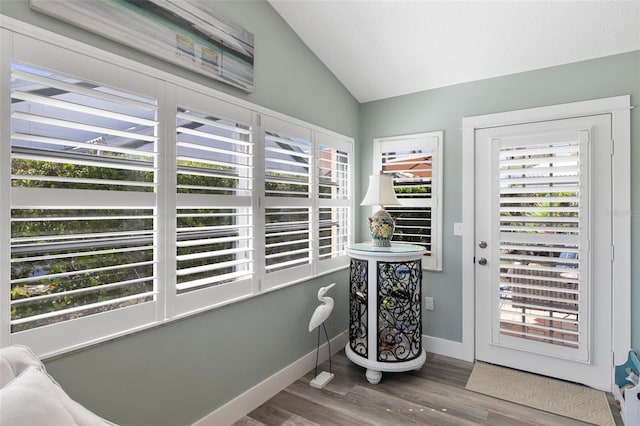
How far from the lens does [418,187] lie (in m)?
3.22

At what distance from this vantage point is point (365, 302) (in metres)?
2.70

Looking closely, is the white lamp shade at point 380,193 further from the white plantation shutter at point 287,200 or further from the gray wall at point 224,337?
the gray wall at point 224,337

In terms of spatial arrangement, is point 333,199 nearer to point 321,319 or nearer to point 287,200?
point 287,200

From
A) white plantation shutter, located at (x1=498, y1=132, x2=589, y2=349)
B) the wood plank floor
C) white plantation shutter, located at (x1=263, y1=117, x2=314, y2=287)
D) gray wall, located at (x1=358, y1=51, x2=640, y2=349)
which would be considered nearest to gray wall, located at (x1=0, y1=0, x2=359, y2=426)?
white plantation shutter, located at (x1=263, y1=117, x2=314, y2=287)

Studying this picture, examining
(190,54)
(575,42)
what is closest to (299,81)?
(190,54)

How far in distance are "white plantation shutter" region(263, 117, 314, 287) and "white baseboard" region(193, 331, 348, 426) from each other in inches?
26.0

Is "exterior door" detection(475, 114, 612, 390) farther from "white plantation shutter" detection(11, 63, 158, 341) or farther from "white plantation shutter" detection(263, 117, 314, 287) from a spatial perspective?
"white plantation shutter" detection(11, 63, 158, 341)

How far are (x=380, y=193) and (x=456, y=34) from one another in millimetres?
1235

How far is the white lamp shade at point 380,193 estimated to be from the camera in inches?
110

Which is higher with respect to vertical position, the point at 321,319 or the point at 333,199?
the point at 333,199

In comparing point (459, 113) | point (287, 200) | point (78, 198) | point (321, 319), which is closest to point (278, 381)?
point (321, 319)

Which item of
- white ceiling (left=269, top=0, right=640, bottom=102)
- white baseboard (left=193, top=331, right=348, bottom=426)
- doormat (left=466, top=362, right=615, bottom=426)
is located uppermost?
white ceiling (left=269, top=0, right=640, bottom=102)

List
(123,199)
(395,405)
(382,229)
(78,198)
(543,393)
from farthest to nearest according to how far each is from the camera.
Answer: (382,229), (543,393), (395,405), (123,199), (78,198)

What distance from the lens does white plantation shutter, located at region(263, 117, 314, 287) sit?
243cm
